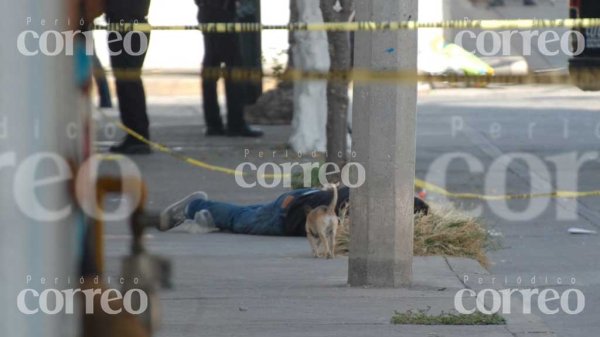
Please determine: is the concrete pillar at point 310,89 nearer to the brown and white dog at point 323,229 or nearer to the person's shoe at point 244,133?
the person's shoe at point 244,133

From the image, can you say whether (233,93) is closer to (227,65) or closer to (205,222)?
(227,65)

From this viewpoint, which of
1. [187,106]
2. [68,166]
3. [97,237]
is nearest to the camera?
[68,166]

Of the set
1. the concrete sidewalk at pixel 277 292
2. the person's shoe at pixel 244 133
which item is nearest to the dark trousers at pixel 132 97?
the person's shoe at pixel 244 133

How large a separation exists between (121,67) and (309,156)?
97.8 inches

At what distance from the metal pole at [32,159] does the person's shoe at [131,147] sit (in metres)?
11.1

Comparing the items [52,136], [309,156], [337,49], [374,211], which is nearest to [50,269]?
[52,136]

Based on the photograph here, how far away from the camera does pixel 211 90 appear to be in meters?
15.4

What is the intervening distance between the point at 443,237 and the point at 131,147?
6.30m

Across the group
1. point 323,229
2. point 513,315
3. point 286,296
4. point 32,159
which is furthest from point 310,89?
point 32,159

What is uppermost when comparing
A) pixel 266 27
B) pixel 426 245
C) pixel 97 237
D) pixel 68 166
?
pixel 266 27

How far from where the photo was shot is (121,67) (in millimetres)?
13609

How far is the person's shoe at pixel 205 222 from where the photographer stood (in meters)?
9.22

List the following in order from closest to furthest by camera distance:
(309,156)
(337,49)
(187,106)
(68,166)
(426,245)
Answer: (68,166) → (426,245) → (337,49) → (309,156) → (187,106)

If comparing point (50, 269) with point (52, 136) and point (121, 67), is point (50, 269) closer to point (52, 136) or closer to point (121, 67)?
point (52, 136)
